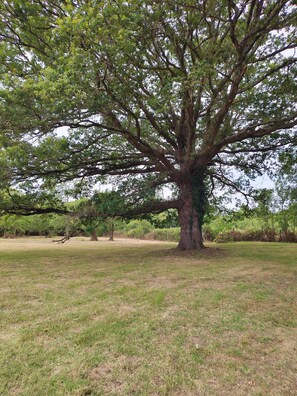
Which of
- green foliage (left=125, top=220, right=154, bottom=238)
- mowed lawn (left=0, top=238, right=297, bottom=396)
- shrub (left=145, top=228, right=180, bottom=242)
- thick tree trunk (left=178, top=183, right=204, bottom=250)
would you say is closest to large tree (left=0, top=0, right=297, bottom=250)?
thick tree trunk (left=178, top=183, right=204, bottom=250)

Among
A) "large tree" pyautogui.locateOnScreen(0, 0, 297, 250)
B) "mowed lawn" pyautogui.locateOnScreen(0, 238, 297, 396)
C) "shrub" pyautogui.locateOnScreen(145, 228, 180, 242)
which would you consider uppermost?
"large tree" pyautogui.locateOnScreen(0, 0, 297, 250)

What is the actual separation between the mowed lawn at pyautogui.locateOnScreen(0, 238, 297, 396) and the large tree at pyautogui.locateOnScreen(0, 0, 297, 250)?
4107mm

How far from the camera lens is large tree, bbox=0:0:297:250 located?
212 inches

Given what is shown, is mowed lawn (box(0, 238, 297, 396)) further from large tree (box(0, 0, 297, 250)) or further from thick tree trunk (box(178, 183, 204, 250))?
thick tree trunk (box(178, 183, 204, 250))

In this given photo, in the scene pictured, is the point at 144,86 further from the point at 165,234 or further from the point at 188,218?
the point at 165,234

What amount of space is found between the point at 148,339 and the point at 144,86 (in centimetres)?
704

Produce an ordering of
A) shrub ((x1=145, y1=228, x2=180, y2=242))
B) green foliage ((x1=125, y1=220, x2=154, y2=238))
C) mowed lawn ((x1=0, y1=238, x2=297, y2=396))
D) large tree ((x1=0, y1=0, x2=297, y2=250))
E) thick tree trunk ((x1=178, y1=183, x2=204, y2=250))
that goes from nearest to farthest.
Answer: mowed lawn ((x1=0, y1=238, x2=297, y2=396)) < large tree ((x1=0, y1=0, x2=297, y2=250)) < thick tree trunk ((x1=178, y1=183, x2=204, y2=250)) < shrub ((x1=145, y1=228, x2=180, y2=242)) < green foliage ((x1=125, y1=220, x2=154, y2=238))

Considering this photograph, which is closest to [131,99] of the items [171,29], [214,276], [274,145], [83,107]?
[83,107]

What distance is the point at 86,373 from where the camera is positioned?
191 cm

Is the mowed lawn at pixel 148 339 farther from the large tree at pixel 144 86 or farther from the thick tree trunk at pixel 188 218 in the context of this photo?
the thick tree trunk at pixel 188 218

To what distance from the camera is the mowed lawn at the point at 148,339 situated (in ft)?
5.94

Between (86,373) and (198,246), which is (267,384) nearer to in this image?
(86,373)

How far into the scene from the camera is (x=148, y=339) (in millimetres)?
2432

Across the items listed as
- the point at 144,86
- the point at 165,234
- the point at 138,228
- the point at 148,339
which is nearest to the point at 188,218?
the point at 144,86
